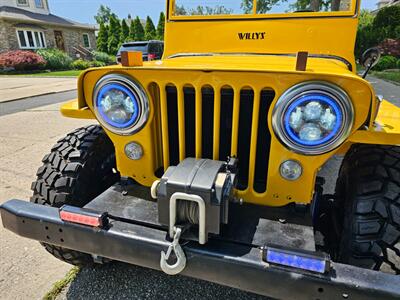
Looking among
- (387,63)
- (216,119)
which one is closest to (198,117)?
(216,119)

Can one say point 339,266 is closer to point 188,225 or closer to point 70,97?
point 188,225

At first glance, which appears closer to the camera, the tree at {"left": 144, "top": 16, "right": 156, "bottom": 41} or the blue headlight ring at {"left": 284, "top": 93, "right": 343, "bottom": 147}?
the blue headlight ring at {"left": 284, "top": 93, "right": 343, "bottom": 147}

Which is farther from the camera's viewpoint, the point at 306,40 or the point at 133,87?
the point at 306,40

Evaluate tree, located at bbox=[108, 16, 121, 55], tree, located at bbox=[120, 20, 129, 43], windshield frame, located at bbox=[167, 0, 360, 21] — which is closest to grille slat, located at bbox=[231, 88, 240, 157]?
windshield frame, located at bbox=[167, 0, 360, 21]

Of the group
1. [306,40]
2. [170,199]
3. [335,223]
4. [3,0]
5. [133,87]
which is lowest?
[335,223]

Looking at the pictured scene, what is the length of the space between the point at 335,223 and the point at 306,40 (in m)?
1.44

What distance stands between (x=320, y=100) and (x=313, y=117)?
3.3 inches

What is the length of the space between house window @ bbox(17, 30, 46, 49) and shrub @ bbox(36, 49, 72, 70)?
3276mm

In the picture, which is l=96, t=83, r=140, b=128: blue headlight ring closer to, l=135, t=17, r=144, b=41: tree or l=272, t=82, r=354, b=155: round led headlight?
l=272, t=82, r=354, b=155: round led headlight

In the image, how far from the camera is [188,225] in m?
1.48

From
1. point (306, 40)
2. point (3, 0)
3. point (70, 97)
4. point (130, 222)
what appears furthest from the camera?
point (3, 0)

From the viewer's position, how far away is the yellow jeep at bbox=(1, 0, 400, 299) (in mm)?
1409

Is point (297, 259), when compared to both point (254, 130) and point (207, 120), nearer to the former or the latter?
point (254, 130)

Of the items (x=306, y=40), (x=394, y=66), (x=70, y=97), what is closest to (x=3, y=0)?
(x=70, y=97)
